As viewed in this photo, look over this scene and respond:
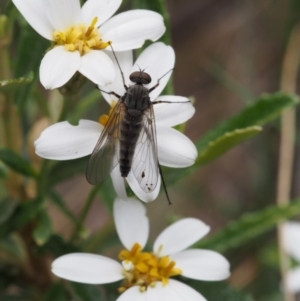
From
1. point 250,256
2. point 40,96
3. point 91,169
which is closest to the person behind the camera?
point 91,169

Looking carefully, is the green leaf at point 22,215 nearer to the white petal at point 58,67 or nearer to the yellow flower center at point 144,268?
the yellow flower center at point 144,268

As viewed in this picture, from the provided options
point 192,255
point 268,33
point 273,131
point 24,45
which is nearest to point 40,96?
point 24,45

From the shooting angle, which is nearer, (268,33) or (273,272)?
(273,272)

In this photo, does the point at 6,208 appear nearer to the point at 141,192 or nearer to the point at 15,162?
the point at 15,162

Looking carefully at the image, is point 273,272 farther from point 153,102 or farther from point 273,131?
point 153,102

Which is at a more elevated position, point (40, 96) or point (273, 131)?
point (273, 131)

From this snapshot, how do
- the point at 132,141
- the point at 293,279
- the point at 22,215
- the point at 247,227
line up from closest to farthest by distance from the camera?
Answer: the point at 132,141 → the point at 22,215 → the point at 247,227 → the point at 293,279

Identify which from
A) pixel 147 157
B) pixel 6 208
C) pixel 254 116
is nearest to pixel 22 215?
pixel 6 208
